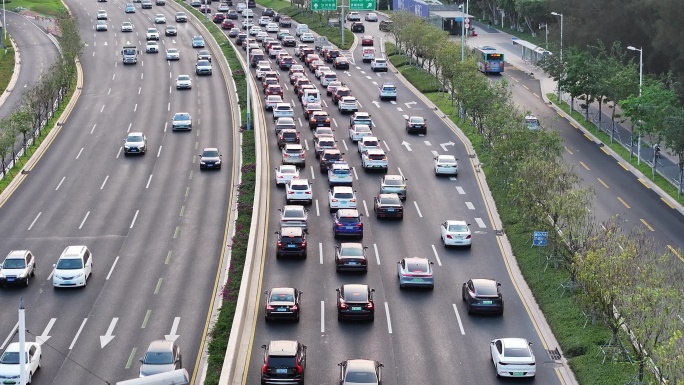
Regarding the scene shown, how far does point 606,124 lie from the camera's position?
8800cm

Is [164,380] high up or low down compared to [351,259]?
up

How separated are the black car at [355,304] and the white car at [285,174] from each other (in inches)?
858

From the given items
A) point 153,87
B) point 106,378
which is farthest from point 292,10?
point 106,378

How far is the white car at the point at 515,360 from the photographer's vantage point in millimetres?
41094

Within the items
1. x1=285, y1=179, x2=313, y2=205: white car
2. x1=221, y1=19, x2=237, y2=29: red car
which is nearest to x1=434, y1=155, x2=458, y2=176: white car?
x1=285, y1=179, x2=313, y2=205: white car

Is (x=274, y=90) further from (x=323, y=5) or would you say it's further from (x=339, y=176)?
(x=323, y=5)

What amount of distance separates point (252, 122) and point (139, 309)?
39.0 metres

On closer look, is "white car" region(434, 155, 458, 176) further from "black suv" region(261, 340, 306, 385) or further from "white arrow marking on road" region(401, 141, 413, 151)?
"black suv" region(261, 340, 306, 385)

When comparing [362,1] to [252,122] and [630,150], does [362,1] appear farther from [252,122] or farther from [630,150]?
[630,150]

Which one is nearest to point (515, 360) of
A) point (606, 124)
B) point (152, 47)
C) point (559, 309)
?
point (559, 309)

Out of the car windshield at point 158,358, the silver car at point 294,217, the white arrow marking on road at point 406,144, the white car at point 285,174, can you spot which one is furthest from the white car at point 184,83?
the car windshield at point 158,358

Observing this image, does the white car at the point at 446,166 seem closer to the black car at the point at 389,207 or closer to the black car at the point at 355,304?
the black car at the point at 389,207

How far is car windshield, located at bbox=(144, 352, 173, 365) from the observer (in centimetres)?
4053

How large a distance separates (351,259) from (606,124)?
4102 cm
